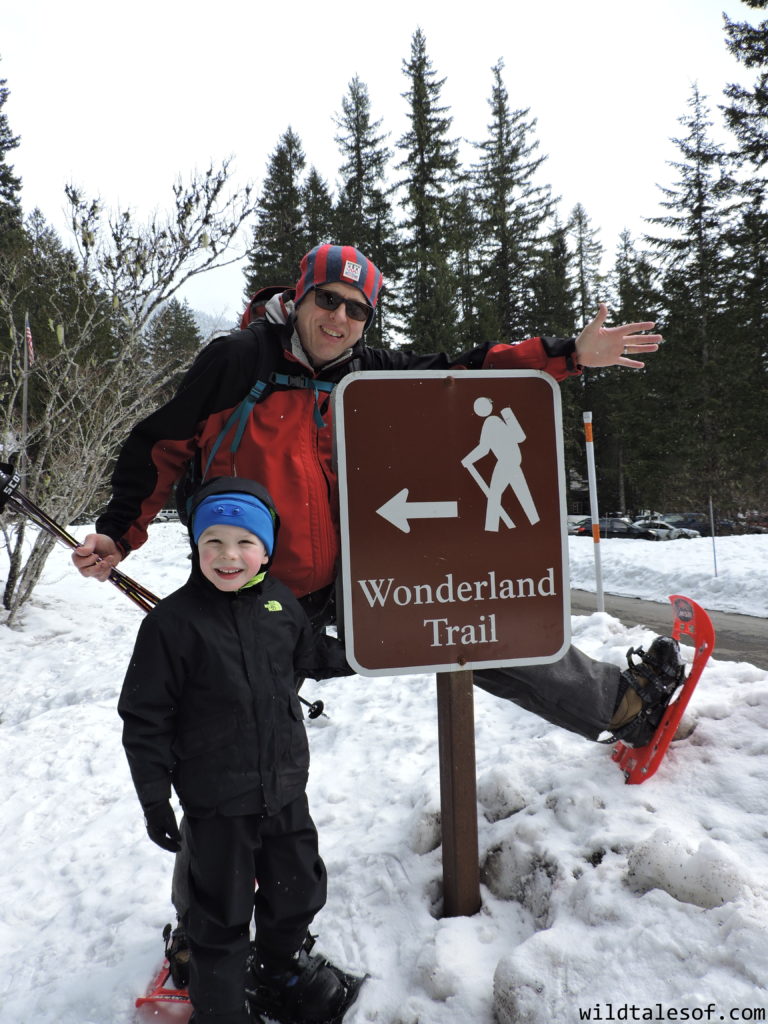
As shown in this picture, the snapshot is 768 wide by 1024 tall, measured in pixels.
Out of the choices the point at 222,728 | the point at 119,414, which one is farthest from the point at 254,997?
the point at 119,414

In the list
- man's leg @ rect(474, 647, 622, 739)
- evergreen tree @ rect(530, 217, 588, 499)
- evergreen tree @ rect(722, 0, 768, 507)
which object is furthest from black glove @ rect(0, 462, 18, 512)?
evergreen tree @ rect(530, 217, 588, 499)

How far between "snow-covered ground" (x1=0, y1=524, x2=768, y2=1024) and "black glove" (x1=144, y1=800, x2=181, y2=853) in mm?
633

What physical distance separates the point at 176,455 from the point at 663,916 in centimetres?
191

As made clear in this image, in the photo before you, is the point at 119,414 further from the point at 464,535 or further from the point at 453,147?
the point at 453,147

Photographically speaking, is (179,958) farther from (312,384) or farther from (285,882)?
(312,384)

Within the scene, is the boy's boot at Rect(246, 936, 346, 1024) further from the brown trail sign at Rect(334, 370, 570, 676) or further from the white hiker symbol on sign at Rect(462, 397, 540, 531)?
the white hiker symbol on sign at Rect(462, 397, 540, 531)

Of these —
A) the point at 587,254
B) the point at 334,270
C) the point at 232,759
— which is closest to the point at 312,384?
the point at 334,270

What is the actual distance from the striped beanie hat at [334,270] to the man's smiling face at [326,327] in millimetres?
19

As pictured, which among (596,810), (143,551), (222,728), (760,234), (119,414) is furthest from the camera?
(760,234)

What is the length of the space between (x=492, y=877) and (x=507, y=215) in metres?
29.2

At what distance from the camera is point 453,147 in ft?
81.0

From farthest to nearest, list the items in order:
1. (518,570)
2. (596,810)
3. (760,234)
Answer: (760,234) < (596,810) < (518,570)

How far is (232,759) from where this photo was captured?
1730mm

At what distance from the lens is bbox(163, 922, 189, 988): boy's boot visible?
196cm
